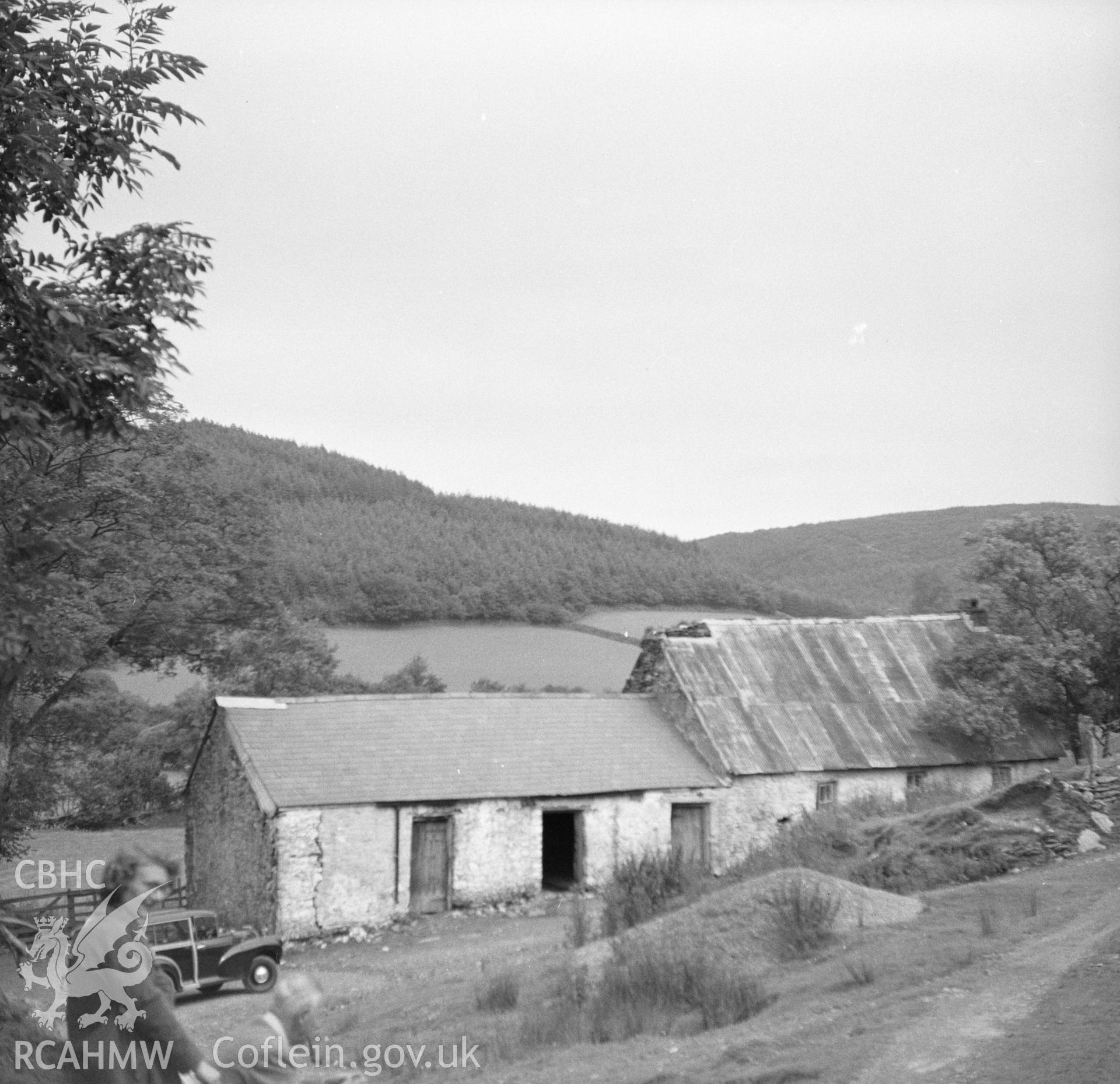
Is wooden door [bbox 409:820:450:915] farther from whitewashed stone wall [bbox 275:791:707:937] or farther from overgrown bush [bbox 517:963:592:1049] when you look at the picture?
overgrown bush [bbox 517:963:592:1049]

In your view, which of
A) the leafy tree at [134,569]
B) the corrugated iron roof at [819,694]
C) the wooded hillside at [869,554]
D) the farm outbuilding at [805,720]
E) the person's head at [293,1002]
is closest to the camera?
the person's head at [293,1002]

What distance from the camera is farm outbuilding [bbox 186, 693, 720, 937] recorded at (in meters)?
19.4

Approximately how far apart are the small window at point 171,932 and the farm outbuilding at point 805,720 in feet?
38.6

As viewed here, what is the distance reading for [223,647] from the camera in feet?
77.2

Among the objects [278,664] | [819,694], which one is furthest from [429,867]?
[819,694]

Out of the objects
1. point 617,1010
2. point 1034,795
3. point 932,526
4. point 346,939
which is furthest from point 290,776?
point 932,526

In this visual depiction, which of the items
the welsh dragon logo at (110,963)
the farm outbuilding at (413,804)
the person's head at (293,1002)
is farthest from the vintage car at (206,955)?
the welsh dragon logo at (110,963)

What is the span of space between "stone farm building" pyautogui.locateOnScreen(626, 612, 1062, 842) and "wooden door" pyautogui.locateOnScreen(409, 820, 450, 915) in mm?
6133

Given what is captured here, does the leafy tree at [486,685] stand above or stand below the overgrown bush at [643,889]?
above

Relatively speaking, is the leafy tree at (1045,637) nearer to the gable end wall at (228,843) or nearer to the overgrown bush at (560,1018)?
the gable end wall at (228,843)

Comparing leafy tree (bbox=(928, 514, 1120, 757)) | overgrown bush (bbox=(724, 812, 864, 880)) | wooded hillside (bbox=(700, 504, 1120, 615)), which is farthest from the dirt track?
wooded hillside (bbox=(700, 504, 1120, 615))

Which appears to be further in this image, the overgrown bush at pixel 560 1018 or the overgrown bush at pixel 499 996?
the overgrown bush at pixel 499 996

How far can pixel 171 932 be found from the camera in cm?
1509

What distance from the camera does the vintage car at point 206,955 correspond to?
48.5ft
